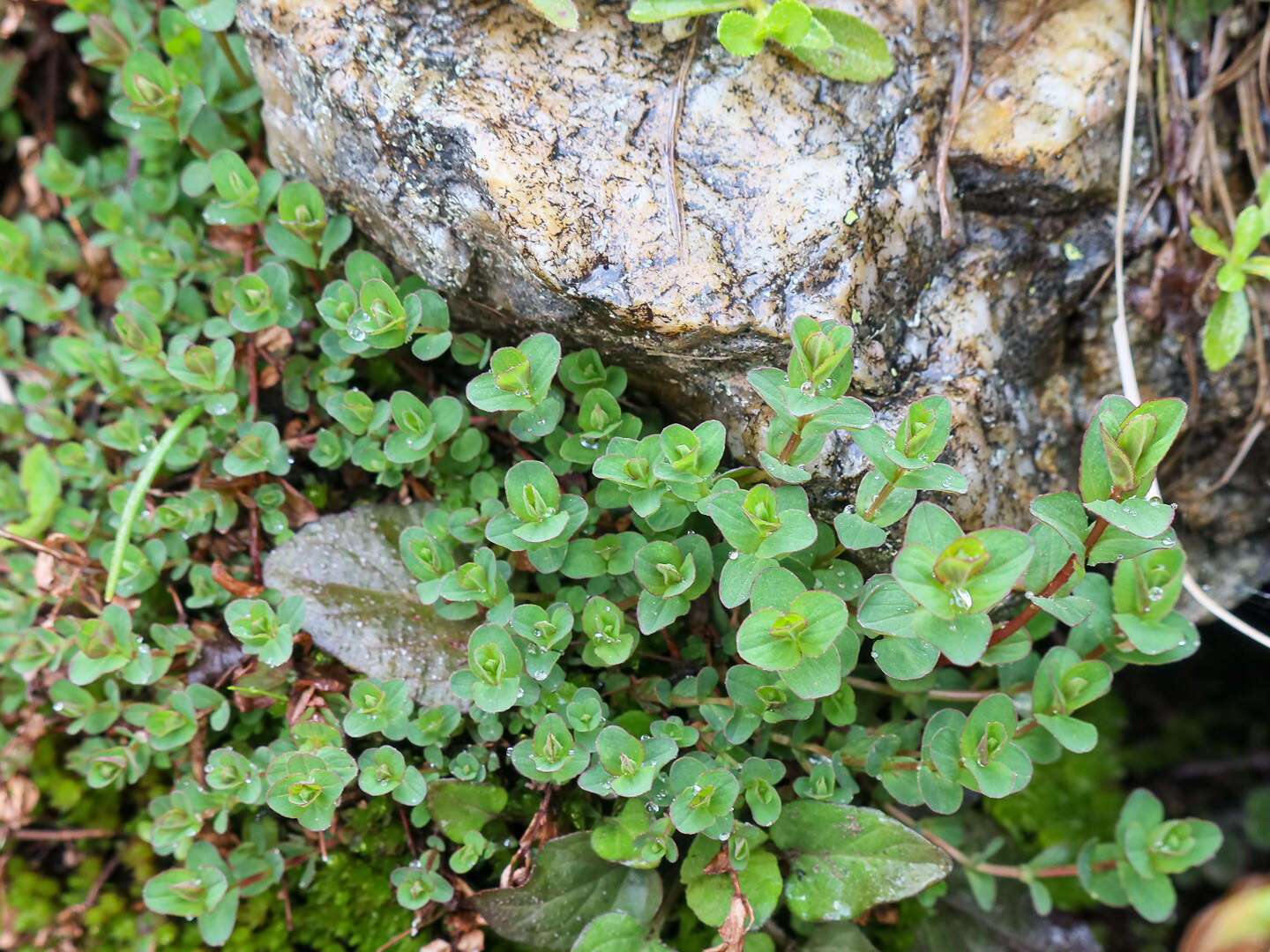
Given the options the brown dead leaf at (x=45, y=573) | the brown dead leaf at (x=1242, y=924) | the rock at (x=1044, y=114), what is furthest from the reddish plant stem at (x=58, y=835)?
the rock at (x=1044, y=114)

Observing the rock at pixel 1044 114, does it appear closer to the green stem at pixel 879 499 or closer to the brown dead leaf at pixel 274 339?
the green stem at pixel 879 499

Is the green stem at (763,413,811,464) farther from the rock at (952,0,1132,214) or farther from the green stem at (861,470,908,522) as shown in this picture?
the rock at (952,0,1132,214)

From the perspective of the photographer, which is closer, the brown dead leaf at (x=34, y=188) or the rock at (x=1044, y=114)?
the rock at (x=1044, y=114)

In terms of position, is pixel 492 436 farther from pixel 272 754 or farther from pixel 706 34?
pixel 706 34

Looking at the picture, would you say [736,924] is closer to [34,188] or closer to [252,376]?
[252,376]

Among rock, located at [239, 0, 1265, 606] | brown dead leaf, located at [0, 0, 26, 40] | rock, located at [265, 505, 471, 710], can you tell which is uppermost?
rock, located at [239, 0, 1265, 606]

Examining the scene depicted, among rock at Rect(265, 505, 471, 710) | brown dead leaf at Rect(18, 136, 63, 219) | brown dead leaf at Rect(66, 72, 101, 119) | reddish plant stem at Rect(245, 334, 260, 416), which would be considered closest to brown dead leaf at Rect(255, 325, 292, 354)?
reddish plant stem at Rect(245, 334, 260, 416)

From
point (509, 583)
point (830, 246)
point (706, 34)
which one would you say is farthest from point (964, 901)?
point (706, 34)
